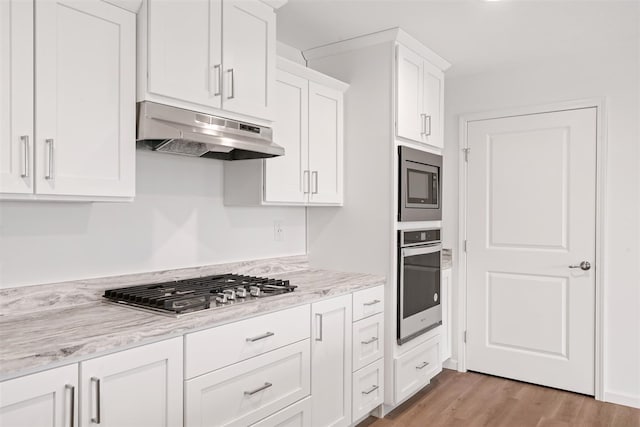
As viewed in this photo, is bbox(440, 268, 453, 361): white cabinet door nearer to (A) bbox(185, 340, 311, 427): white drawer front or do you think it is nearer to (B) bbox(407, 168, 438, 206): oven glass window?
(B) bbox(407, 168, 438, 206): oven glass window

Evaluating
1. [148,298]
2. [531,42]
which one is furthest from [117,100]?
[531,42]

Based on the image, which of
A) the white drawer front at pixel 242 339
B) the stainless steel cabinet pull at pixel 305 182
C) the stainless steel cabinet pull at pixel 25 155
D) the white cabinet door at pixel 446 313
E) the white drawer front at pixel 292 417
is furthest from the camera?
the white cabinet door at pixel 446 313

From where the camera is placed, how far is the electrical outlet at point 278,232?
2.99 meters

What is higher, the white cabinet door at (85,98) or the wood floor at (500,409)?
the white cabinet door at (85,98)

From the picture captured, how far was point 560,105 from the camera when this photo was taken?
11.2ft

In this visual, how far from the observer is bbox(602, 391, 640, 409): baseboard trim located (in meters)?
3.12

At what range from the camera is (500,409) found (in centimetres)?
310

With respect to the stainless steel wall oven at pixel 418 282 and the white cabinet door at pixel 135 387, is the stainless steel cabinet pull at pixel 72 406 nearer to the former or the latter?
the white cabinet door at pixel 135 387

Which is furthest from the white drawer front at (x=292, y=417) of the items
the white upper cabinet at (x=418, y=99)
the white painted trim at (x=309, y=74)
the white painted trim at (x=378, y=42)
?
the white painted trim at (x=378, y=42)

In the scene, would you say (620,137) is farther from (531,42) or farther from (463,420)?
(463,420)

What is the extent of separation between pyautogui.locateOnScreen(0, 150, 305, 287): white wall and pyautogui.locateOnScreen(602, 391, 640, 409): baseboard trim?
2.47m

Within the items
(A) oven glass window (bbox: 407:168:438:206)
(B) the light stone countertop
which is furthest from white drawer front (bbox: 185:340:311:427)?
(A) oven glass window (bbox: 407:168:438:206)

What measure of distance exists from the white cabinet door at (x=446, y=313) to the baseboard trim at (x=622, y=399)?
1.11 m

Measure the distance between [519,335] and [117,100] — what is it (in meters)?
3.27
